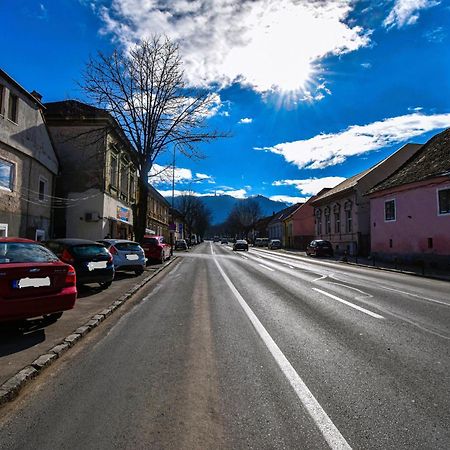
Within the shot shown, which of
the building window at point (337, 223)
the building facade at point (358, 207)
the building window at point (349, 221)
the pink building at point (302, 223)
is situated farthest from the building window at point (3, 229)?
the pink building at point (302, 223)

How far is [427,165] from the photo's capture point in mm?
23828

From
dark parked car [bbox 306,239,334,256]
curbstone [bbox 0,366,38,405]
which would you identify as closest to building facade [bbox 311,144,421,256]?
dark parked car [bbox 306,239,334,256]

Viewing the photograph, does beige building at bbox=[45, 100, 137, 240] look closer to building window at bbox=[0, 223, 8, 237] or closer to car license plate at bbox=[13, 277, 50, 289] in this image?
building window at bbox=[0, 223, 8, 237]

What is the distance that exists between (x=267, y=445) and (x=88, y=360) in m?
3.00

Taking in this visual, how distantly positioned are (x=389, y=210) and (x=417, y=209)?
3.49 m

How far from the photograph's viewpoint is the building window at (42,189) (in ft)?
65.9

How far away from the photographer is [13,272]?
573 cm

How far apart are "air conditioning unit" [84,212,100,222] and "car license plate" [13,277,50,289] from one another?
18808 mm

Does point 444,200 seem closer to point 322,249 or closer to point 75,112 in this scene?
point 322,249

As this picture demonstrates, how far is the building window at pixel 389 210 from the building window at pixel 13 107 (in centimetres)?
2341

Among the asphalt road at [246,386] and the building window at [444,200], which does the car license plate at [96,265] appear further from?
the building window at [444,200]

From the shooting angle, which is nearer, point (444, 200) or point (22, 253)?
point (22, 253)

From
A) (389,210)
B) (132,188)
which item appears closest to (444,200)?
(389,210)

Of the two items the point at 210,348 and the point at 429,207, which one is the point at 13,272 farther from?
the point at 429,207
